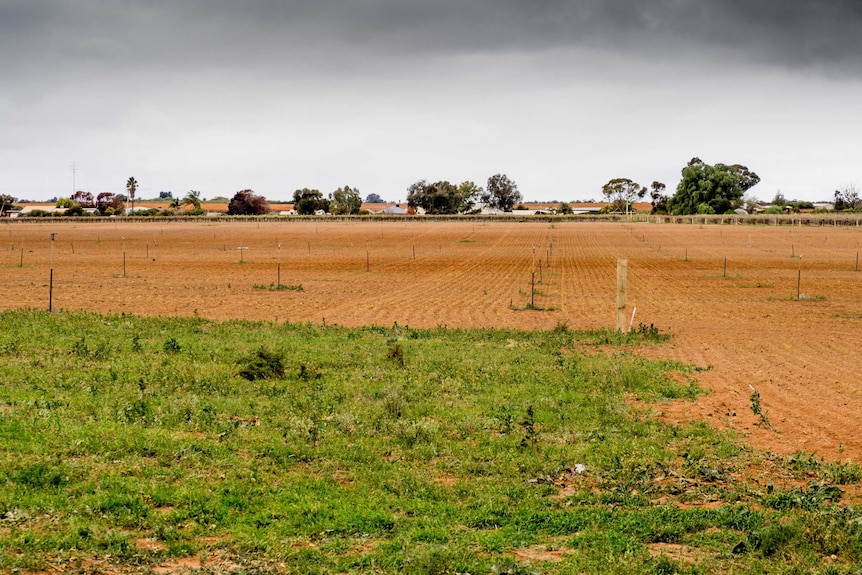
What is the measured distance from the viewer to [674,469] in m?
9.21

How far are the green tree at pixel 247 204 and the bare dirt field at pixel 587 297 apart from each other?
346 ft

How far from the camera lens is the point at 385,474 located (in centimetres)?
870

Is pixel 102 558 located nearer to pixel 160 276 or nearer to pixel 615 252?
pixel 160 276

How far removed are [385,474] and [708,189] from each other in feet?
458

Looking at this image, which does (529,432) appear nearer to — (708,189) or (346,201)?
(708,189)

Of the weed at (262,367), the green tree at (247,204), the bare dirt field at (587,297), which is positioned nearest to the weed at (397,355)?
the weed at (262,367)

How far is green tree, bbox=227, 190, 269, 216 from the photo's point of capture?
166m

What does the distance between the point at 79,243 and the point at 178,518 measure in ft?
219

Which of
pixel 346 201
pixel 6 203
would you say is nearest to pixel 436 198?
pixel 346 201

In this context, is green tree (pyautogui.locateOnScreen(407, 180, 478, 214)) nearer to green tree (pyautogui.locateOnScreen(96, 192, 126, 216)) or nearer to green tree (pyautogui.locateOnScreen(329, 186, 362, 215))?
green tree (pyautogui.locateOnScreen(329, 186, 362, 215))

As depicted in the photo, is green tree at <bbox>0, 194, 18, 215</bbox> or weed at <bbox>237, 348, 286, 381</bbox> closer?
weed at <bbox>237, 348, 286, 381</bbox>

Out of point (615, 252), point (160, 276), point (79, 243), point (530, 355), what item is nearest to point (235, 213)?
point (79, 243)

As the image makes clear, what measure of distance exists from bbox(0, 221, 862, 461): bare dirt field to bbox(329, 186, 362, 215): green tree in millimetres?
118087

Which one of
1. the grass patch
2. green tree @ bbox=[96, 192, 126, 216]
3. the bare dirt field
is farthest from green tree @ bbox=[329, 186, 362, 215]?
the grass patch
